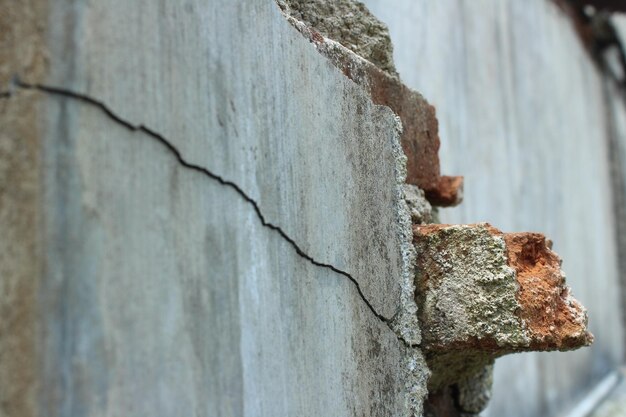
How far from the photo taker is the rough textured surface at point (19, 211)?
2.73 ft

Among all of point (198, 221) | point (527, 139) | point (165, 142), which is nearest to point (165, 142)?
point (165, 142)

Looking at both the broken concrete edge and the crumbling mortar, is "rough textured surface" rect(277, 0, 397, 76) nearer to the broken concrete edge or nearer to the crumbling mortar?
the broken concrete edge

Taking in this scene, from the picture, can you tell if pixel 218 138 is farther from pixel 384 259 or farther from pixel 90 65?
pixel 384 259

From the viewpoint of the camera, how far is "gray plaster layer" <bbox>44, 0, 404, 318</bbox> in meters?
0.94

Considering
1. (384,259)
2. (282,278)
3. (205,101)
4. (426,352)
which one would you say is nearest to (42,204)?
(205,101)

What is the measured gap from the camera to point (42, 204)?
850 mm

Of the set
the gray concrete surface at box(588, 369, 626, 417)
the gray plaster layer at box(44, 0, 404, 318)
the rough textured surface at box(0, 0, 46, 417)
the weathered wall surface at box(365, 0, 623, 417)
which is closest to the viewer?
the rough textured surface at box(0, 0, 46, 417)

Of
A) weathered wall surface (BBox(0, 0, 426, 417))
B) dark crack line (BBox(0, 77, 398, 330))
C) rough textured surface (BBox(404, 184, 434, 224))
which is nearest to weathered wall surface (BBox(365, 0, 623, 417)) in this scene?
rough textured surface (BBox(404, 184, 434, 224))

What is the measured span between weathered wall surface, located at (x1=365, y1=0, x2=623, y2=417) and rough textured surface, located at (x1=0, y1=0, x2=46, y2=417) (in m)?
2.03

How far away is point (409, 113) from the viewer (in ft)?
6.38

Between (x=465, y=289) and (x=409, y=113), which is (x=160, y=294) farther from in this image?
(x=409, y=113)

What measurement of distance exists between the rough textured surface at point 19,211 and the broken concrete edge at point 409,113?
69 cm

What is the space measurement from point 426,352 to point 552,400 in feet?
12.5

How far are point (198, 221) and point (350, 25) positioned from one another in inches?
35.6
